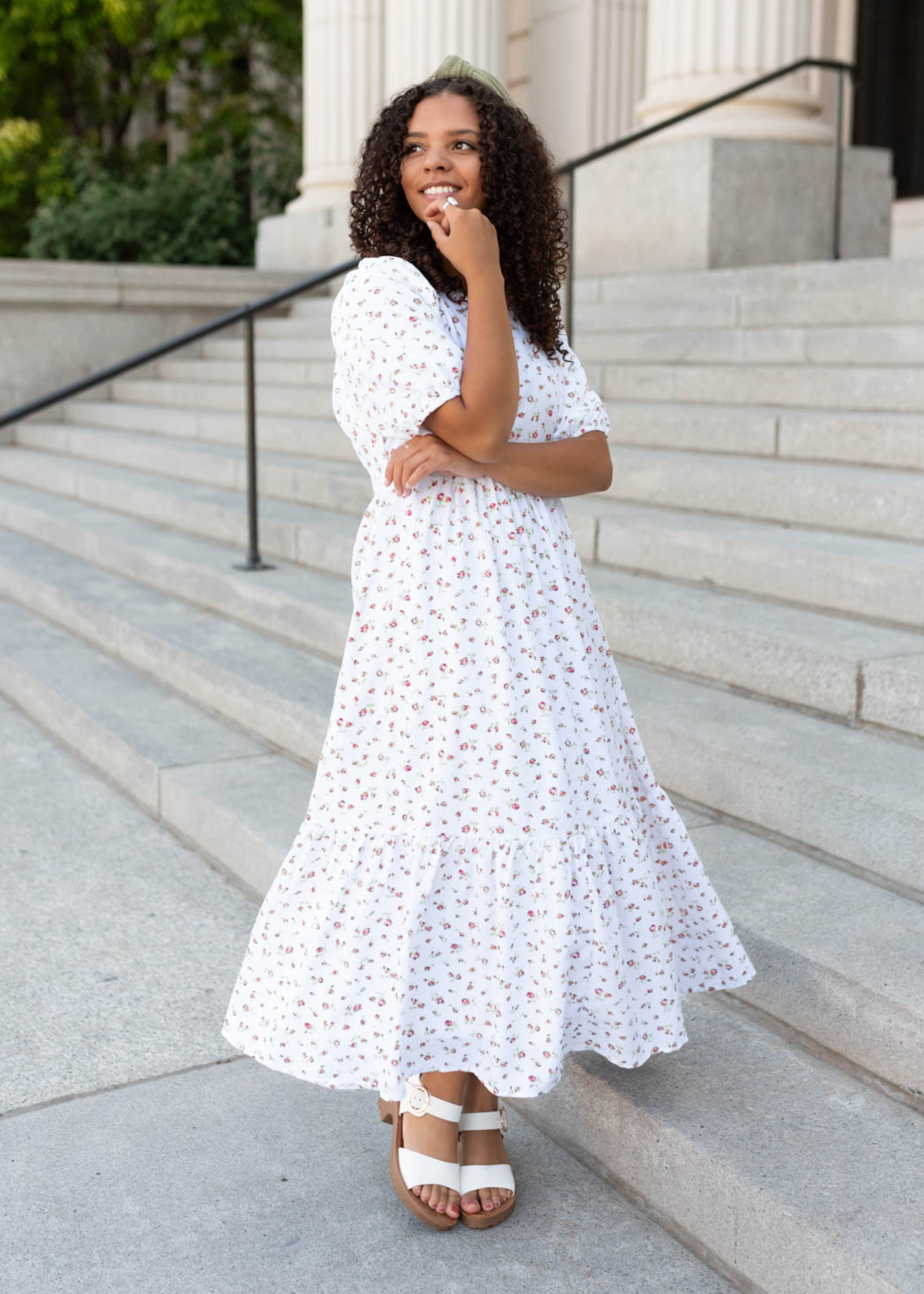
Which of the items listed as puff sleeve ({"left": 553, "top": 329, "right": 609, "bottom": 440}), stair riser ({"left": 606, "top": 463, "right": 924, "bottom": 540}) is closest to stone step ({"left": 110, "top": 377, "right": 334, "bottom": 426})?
stair riser ({"left": 606, "top": 463, "right": 924, "bottom": 540})

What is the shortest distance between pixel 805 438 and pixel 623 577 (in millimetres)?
1002

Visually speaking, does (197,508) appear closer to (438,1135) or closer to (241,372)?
(241,372)

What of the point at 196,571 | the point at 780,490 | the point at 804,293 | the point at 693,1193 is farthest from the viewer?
the point at 804,293

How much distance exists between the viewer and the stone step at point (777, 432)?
4.95 metres

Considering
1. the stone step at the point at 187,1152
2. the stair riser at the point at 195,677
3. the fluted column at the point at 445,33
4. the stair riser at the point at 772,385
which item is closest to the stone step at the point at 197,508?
the stair riser at the point at 195,677

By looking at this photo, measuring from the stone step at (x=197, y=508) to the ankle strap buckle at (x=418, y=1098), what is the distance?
352 centimetres

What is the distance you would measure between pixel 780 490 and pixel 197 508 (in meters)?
3.40

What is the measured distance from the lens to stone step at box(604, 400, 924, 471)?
→ 195 inches

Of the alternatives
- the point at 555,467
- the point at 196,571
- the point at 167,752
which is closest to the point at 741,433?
the point at 196,571

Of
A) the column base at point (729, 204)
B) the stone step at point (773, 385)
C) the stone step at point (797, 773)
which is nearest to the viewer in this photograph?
the stone step at point (797, 773)

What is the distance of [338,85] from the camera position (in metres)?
11.7

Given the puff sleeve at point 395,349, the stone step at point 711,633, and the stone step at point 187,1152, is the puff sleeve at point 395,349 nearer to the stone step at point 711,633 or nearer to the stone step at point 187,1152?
the stone step at point 187,1152

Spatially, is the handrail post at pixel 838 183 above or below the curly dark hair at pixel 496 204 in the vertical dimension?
above

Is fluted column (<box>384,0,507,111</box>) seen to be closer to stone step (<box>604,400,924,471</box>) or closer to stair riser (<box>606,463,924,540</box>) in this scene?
stone step (<box>604,400,924,471</box>)
